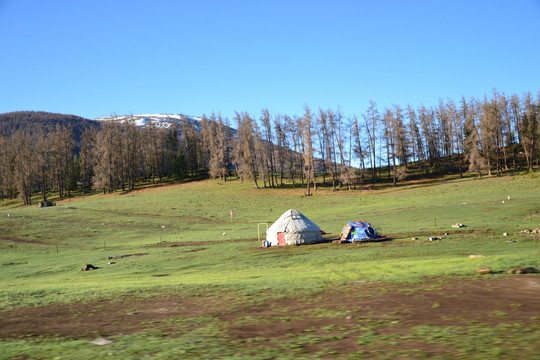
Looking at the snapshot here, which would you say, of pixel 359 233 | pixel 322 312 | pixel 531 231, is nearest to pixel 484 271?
pixel 322 312

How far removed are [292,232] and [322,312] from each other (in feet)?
89.8

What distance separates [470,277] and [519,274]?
52.2 inches

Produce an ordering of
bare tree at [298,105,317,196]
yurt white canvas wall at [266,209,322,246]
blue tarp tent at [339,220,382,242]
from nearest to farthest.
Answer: blue tarp tent at [339,220,382,242], yurt white canvas wall at [266,209,322,246], bare tree at [298,105,317,196]

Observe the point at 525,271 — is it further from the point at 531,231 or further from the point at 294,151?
the point at 294,151

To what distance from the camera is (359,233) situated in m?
35.0

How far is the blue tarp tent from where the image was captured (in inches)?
1367

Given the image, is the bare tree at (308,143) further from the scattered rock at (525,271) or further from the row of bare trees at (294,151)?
the scattered rock at (525,271)

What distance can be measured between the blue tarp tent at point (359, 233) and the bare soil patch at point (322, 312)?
22.0 metres

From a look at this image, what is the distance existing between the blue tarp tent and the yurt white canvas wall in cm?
328

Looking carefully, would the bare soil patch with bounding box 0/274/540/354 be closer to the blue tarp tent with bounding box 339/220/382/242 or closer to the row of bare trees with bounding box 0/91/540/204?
the blue tarp tent with bounding box 339/220/382/242

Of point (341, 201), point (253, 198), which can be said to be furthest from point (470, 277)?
point (253, 198)

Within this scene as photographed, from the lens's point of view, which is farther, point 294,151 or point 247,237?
point 294,151

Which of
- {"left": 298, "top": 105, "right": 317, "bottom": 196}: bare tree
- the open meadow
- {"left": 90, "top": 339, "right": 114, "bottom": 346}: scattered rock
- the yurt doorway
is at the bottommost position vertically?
the yurt doorway

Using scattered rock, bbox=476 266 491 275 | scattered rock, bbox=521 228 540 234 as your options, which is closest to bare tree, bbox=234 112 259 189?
scattered rock, bbox=521 228 540 234
